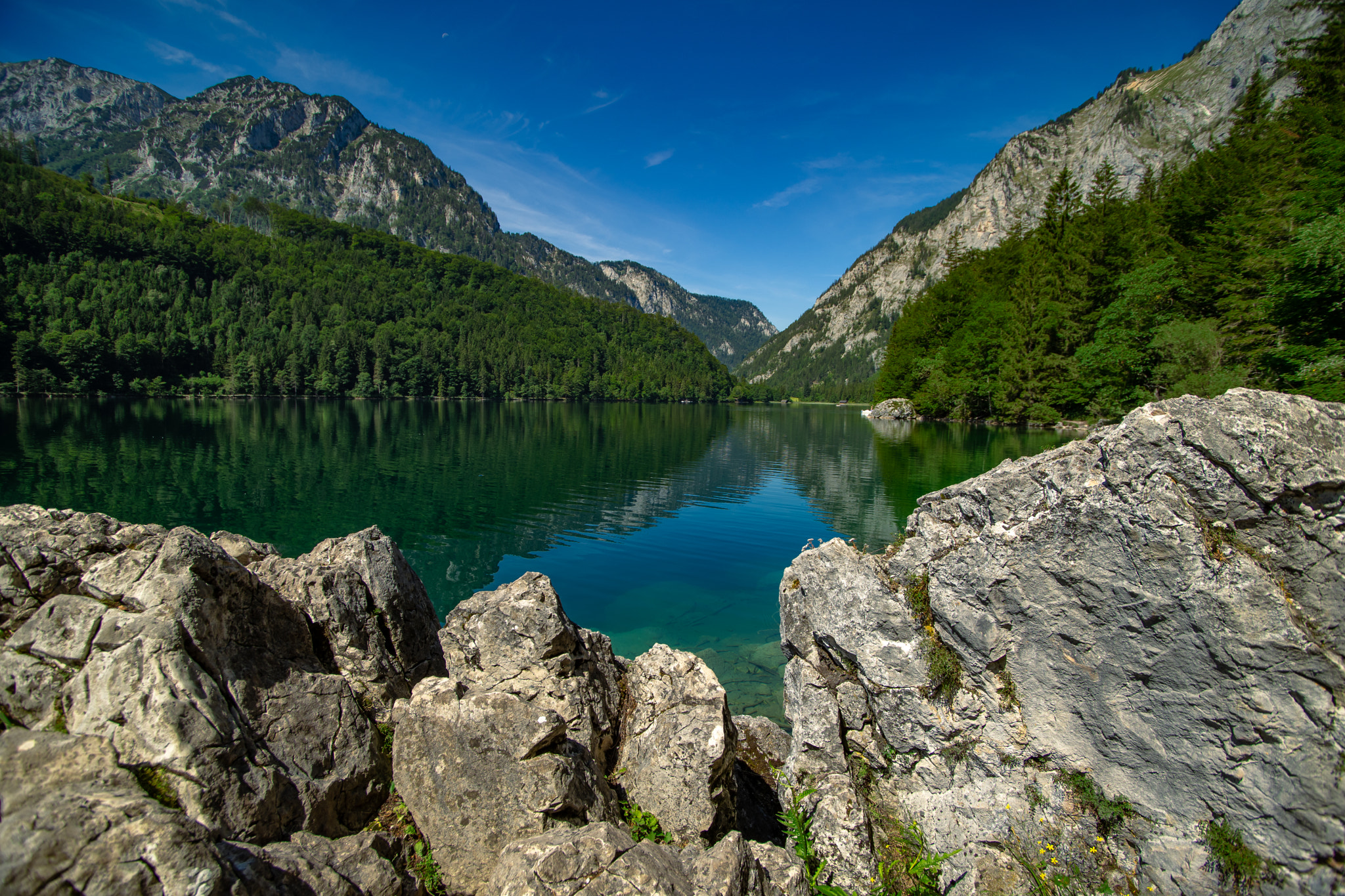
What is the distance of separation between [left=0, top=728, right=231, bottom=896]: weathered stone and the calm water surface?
1156 centimetres

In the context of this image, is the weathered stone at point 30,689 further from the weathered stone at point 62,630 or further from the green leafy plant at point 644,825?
the green leafy plant at point 644,825

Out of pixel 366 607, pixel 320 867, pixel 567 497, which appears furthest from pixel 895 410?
pixel 320 867

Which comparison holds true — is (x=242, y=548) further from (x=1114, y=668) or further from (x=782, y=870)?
(x=1114, y=668)

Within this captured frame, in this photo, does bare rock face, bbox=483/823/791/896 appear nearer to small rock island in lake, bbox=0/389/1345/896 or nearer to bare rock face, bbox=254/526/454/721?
small rock island in lake, bbox=0/389/1345/896

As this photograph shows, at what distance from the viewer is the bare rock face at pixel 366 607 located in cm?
810

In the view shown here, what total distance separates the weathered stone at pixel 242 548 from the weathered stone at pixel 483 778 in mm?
→ 5736

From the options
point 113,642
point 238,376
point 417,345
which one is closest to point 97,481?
point 113,642

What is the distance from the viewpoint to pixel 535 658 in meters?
7.68

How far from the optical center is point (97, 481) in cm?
3059

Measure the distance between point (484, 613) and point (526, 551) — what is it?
1586 cm

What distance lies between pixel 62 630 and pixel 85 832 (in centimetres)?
340

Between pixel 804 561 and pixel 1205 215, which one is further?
pixel 1205 215

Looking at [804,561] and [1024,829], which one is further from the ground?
[804,561]

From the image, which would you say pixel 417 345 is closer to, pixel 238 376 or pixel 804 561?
pixel 238 376
